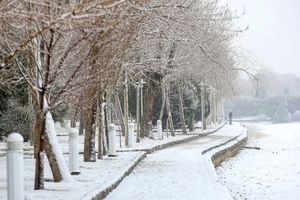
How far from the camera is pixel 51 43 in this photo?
10234 mm

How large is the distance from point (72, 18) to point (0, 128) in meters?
19.5

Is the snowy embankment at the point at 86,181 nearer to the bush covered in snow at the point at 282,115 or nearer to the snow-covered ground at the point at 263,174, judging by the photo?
the snow-covered ground at the point at 263,174

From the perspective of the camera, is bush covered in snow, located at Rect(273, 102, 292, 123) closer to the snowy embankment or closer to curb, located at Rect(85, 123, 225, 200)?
curb, located at Rect(85, 123, 225, 200)

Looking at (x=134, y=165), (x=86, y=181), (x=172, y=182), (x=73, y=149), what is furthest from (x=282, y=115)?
(x=86, y=181)

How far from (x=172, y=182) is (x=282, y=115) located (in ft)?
279

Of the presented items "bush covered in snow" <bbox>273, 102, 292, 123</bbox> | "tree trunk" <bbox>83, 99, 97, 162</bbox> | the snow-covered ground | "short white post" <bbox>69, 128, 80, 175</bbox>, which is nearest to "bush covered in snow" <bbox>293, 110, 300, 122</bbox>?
"bush covered in snow" <bbox>273, 102, 292, 123</bbox>

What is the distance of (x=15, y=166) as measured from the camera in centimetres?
789

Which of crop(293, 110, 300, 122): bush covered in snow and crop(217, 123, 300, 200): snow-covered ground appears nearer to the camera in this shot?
crop(217, 123, 300, 200): snow-covered ground

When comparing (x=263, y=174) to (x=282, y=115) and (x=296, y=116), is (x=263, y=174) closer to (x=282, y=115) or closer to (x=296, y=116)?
(x=282, y=115)

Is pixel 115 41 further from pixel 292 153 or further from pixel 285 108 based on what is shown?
pixel 285 108

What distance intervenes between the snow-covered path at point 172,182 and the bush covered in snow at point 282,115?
7826 centimetres

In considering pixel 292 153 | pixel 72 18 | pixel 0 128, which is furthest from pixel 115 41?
pixel 292 153

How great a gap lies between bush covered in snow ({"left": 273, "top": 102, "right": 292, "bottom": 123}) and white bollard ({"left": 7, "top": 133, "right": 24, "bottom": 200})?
90.0 m

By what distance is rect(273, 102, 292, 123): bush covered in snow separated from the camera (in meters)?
95.6
